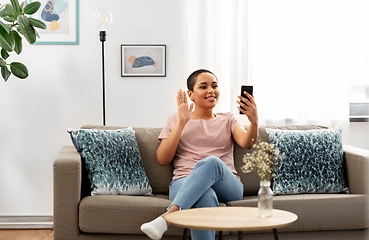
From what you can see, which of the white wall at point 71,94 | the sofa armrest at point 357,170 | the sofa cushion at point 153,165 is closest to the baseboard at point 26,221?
the white wall at point 71,94

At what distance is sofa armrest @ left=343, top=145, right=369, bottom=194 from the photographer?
89.8 inches

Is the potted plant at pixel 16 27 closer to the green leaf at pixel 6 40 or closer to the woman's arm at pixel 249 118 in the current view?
the green leaf at pixel 6 40

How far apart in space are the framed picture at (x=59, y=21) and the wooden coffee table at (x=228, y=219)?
2077 mm

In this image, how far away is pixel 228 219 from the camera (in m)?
1.43

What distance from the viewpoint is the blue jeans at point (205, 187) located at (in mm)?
1703

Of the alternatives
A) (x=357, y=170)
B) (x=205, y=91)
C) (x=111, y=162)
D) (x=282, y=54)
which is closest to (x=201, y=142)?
(x=205, y=91)

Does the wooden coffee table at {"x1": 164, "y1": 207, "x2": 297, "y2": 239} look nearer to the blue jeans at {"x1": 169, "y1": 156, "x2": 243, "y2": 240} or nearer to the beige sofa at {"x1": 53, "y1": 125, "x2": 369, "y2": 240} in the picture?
the blue jeans at {"x1": 169, "y1": 156, "x2": 243, "y2": 240}

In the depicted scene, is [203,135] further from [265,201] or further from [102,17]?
[102,17]

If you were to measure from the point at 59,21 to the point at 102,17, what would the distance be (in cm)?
47

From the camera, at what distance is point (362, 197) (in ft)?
7.00

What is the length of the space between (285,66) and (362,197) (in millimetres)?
1309

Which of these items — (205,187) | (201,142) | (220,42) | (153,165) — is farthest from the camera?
(220,42)

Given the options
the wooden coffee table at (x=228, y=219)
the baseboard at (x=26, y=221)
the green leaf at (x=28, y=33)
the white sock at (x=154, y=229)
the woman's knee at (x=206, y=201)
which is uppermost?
the green leaf at (x=28, y=33)

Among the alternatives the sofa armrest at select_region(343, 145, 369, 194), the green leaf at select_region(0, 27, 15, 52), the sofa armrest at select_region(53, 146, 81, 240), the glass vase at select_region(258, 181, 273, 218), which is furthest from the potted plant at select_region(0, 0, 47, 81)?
the sofa armrest at select_region(343, 145, 369, 194)
